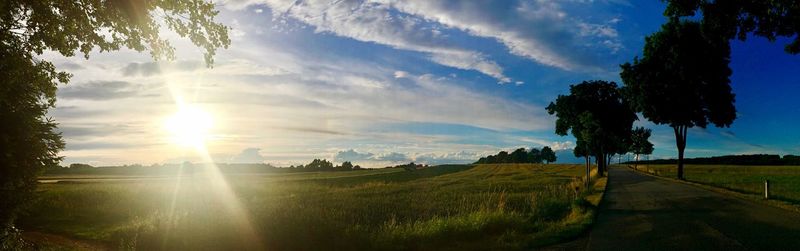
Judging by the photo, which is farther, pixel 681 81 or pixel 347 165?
pixel 347 165

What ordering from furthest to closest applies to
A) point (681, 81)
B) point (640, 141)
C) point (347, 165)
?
point (347, 165)
point (640, 141)
point (681, 81)

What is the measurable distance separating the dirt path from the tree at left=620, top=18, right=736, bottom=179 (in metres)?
41.2

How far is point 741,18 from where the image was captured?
18.1m

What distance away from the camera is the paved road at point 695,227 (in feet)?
36.0

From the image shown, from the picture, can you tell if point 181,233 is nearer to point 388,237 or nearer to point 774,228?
point 388,237

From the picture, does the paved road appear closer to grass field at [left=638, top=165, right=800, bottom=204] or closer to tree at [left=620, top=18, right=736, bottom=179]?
grass field at [left=638, top=165, right=800, bottom=204]

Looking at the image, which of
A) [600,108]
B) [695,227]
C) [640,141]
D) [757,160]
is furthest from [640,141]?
[695,227]

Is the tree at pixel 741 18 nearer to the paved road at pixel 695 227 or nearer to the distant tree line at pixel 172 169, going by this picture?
the paved road at pixel 695 227

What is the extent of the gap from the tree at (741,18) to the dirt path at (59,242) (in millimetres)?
23463

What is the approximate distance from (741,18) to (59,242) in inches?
→ 1047

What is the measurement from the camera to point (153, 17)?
448 inches

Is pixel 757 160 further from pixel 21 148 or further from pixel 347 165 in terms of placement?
pixel 21 148

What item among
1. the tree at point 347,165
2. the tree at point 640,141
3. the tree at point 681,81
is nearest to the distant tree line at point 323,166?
the tree at point 347,165

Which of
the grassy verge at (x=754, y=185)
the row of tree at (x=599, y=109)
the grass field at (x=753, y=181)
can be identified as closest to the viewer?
the grassy verge at (x=754, y=185)
